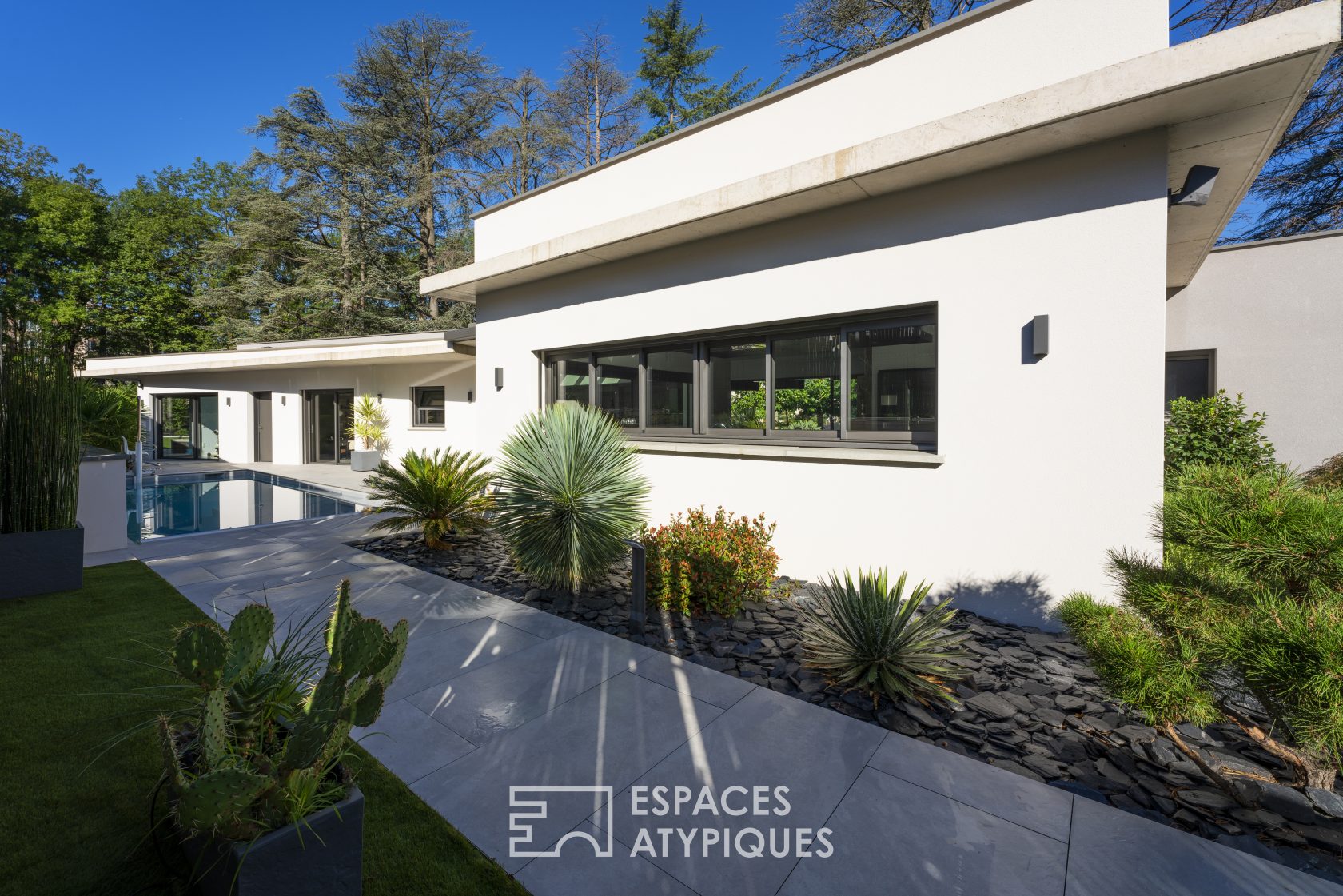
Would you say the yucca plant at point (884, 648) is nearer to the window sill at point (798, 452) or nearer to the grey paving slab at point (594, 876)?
the window sill at point (798, 452)

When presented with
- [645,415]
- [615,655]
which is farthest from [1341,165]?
[615,655]

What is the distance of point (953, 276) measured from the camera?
17.3ft

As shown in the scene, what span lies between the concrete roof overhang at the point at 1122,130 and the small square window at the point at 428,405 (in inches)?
469

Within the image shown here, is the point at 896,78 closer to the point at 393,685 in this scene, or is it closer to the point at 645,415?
the point at 645,415

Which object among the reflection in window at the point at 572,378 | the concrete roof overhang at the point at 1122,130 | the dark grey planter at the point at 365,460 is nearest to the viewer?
the concrete roof overhang at the point at 1122,130

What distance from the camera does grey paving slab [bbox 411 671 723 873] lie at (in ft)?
8.63

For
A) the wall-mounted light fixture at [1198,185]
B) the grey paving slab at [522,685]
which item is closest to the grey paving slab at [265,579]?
the grey paving slab at [522,685]

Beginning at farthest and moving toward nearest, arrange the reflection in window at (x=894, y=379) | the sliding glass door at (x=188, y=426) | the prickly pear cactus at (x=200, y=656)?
the sliding glass door at (x=188, y=426) → the reflection in window at (x=894, y=379) → the prickly pear cactus at (x=200, y=656)

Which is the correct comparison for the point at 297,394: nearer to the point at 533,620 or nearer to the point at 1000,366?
the point at 533,620

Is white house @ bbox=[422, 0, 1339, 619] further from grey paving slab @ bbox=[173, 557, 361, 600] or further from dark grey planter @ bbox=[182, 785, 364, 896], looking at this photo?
dark grey planter @ bbox=[182, 785, 364, 896]

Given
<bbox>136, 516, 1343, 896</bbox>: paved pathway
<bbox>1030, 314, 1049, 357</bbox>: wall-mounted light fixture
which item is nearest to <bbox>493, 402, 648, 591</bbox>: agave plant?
<bbox>136, 516, 1343, 896</bbox>: paved pathway

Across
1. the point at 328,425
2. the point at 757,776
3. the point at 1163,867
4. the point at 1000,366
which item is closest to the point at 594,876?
the point at 757,776

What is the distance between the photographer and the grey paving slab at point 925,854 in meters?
2.25

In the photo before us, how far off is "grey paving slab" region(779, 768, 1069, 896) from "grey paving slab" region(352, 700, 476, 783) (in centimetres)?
192
